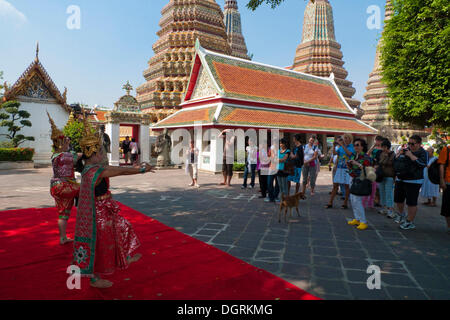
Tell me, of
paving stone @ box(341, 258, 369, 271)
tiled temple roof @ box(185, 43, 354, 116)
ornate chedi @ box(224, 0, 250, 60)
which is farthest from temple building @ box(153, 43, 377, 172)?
ornate chedi @ box(224, 0, 250, 60)

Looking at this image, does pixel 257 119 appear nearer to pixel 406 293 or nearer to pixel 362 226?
pixel 362 226

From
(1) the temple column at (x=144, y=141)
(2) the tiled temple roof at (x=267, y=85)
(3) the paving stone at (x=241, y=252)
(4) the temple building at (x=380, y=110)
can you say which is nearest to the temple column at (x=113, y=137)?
(1) the temple column at (x=144, y=141)

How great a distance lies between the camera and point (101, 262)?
2.79 metres

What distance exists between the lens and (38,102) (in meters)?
20.4

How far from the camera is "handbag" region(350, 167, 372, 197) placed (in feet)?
16.2

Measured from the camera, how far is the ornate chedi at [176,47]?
2603 centimetres

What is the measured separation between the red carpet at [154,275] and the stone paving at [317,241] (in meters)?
0.30

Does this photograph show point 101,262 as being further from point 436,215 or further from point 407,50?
point 407,50

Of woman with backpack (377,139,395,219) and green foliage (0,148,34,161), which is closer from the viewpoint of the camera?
woman with backpack (377,139,395,219)

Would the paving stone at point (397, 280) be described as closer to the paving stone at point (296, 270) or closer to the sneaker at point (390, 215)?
the paving stone at point (296, 270)

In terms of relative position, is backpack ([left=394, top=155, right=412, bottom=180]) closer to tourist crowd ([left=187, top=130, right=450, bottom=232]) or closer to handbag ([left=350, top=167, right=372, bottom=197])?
tourist crowd ([left=187, top=130, right=450, bottom=232])

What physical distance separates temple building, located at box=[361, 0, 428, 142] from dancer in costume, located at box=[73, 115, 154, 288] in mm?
34642

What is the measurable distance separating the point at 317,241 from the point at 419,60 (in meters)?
13.7
